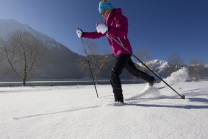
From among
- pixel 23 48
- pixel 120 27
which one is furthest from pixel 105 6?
pixel 23 48

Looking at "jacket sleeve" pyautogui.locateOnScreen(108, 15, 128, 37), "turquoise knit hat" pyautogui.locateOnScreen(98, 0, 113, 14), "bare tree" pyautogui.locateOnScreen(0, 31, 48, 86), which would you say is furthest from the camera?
"bare tree" pyautogui.locateOnScreen(0, 31, 48, 86)

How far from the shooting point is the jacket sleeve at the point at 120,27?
1841 millimetres

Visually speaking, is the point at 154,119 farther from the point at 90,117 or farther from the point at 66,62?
the point at 66,62

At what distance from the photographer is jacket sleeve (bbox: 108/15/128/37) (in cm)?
Answer: 184

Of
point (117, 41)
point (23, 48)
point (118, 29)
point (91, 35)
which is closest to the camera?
point (118, 29)

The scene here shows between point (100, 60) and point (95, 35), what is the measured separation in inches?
1009

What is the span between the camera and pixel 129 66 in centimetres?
240

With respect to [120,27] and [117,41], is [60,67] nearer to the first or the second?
[117,41]

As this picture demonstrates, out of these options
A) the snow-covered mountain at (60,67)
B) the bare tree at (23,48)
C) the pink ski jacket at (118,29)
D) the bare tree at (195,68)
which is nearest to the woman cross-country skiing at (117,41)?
the pink ski jacket at (118,29)

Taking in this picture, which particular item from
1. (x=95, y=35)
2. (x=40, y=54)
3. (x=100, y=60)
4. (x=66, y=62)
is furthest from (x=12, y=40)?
(x=66, y=62)

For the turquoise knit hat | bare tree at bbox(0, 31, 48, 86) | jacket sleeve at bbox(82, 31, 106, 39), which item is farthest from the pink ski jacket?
bare tree at bbox(0, 31, 48, 86)

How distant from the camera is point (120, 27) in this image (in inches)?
75.2

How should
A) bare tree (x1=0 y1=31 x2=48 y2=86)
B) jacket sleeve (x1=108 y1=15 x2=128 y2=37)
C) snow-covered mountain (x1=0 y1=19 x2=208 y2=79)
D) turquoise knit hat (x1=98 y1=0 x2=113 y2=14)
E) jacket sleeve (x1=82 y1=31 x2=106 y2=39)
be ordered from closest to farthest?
jacket sleeve (x1=108 y1=15 x2=128 y2=37) → turquoise knit hat (x1=98 y1=0 x2=113 y2=14) → jacket sleeve (x1=82 y1=31 x2=106 y2=39) → bare tree (x1=0 y1=31 x2=48 y2=86) → snow-covered mountain (x1=0 y1=19 x2=208 y2=79)

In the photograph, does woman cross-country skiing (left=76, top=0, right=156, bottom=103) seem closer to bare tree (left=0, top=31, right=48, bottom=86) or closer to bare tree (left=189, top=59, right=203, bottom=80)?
bare tree (left=0, top=31, right=48, bottom=86)
